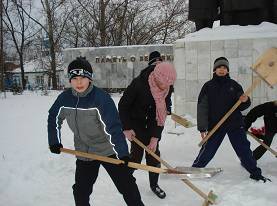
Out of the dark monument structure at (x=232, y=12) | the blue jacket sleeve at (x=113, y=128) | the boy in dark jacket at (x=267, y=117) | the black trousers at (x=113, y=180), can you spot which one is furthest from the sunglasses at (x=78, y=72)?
the dark monument structure at (x=232, y=12)

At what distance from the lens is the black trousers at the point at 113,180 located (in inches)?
118

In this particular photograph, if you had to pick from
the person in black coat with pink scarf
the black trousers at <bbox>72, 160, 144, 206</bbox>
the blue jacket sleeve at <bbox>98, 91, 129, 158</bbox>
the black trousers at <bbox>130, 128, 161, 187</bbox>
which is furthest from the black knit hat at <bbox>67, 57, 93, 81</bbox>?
the black trousers at <bbox>130, 128, 161, 187</bbox>

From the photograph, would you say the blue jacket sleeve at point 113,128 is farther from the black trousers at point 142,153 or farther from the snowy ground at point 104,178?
the snowy ground at point 104,178

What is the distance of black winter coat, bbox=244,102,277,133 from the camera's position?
450 centimetres

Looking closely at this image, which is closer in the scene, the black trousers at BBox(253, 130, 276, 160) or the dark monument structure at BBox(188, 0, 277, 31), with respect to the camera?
the black trousers at BBox(253, 130, 276, 160)

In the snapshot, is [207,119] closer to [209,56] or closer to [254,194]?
[254,194]

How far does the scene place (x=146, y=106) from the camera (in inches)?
150

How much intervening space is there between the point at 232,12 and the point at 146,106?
13.2 ft

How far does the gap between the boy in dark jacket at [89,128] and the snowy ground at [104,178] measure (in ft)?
2.95

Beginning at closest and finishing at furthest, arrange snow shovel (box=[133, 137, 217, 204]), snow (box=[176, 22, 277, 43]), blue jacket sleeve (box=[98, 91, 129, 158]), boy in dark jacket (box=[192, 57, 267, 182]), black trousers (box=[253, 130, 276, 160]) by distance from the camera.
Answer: blue jacket sleeve (box=[98, 91, 129, 158]) < snow shovel (box=[133, 137, 217, 204]) < boy in dark jacket (box=[192, 57, 267, 182]) < black trousers (box=[253, 130, 276, 160]) < snow (box=[176, 22, 277, 43])

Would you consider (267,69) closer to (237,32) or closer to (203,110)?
(203,110)

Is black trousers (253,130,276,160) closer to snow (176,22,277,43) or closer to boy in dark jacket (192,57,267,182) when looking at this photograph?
boy in dark jacket (192,57,267,182)

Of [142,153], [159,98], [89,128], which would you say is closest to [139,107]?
[159,98]

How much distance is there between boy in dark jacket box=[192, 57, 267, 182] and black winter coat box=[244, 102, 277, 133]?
363 millimetres
